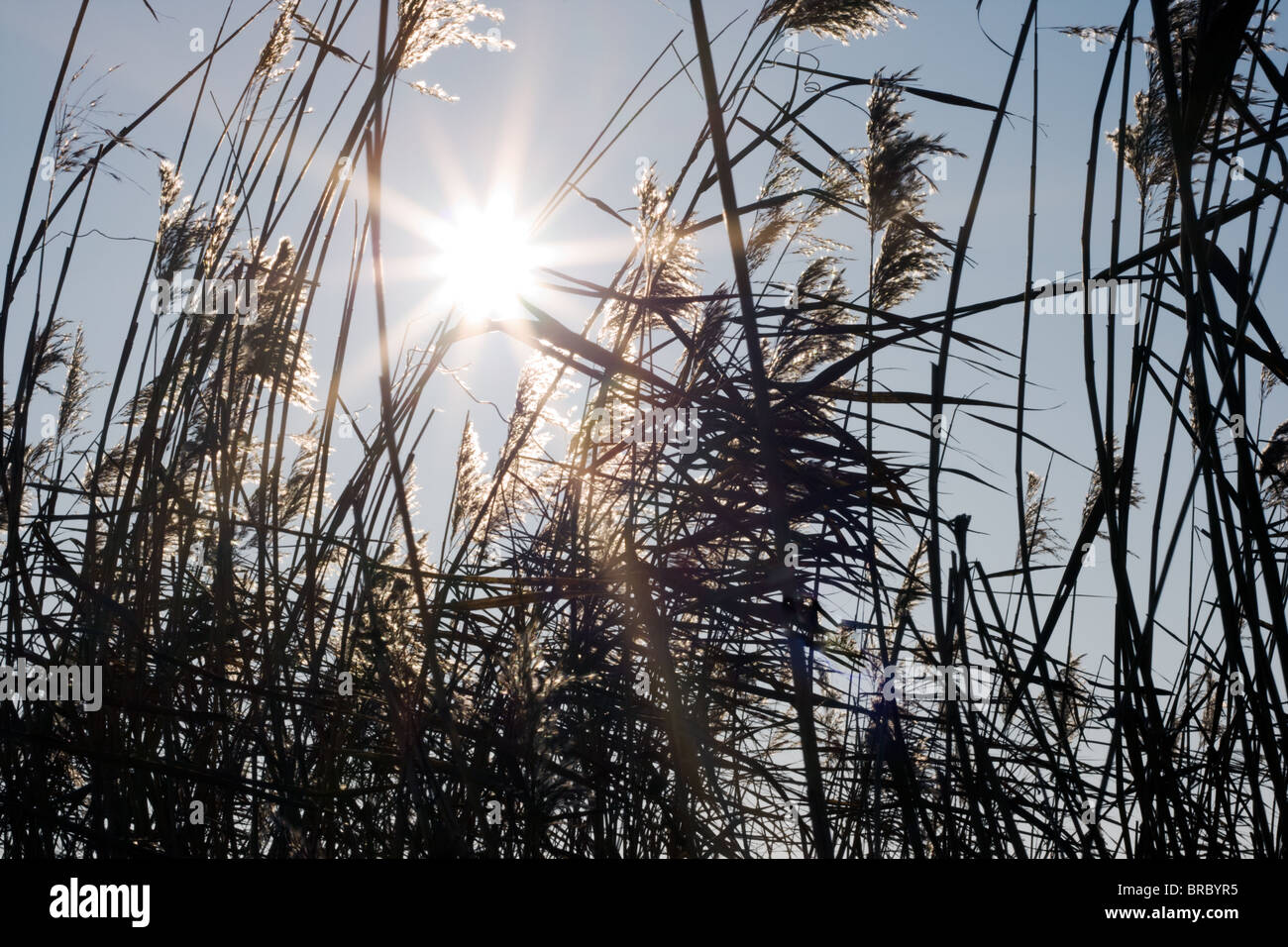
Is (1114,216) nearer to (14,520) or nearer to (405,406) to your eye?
(405,406)

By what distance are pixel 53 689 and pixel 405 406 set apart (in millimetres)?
784

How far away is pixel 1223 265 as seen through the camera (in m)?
1.06

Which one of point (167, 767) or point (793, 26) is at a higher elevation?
point (793, 26)

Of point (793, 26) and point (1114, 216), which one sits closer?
point (1114, 216)

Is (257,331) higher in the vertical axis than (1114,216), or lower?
higher
